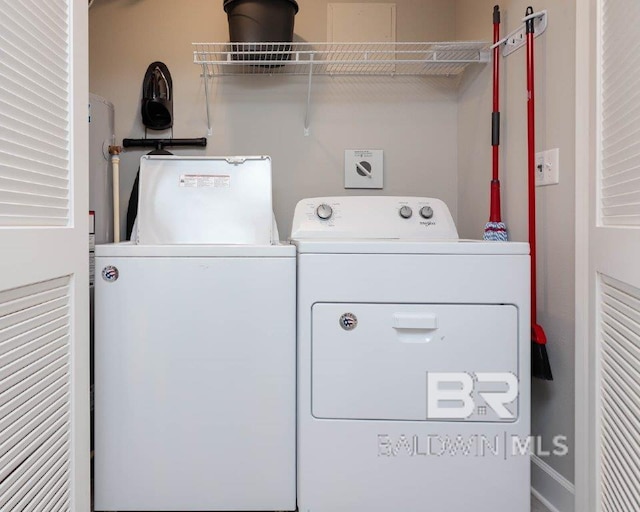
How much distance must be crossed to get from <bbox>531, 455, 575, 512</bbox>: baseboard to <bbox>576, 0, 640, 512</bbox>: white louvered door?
19cm

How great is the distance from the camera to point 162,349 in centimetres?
125

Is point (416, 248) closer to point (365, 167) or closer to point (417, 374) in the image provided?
point (417, 374)

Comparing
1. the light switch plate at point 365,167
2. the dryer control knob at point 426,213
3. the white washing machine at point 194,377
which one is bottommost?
the white washing machine at point 194,377

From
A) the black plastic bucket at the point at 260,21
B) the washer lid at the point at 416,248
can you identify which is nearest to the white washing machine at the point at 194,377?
the washer lid at the point at 416,248

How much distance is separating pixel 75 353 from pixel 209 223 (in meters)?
0.67

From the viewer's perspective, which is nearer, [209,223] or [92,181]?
[209,223]

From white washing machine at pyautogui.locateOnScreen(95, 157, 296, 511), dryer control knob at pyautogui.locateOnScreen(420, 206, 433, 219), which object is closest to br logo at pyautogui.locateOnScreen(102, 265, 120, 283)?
white washing machine at pyautogui.locateOnScreen(95, 157, 296, 511)

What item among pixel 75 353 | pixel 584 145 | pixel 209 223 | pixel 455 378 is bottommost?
pixel 455 378

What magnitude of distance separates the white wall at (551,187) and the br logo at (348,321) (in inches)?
27.5

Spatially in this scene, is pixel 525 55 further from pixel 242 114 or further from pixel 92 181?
pixel 92 181

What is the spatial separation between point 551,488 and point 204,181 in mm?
1690

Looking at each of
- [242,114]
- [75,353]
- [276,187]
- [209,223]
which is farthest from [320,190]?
[75,353]

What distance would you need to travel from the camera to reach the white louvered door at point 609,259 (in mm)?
902

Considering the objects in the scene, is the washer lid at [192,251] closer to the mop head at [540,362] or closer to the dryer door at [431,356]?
the dryer door at [431,356]
